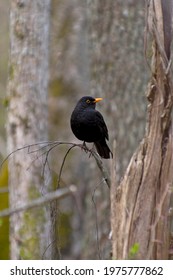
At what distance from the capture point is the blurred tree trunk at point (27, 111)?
7.69 m

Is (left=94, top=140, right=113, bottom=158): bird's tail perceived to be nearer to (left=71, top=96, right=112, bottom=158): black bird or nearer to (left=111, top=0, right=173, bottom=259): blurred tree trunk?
(left=71, top=96, right=112, bottom=158): black bird

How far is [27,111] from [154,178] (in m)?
3.86

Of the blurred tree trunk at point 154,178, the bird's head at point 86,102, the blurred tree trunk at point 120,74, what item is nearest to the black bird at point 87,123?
the bird's head at point 86,102

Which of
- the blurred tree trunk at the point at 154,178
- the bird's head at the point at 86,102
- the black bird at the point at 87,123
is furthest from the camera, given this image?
the bird's head at the point at 86,102

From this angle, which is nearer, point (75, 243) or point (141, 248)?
point (141, 248)

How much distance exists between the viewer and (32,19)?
7.68 metres

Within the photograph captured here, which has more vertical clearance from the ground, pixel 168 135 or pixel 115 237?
pixel 168 135

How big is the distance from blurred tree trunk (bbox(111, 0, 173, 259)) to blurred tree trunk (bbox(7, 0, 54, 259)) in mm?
3469

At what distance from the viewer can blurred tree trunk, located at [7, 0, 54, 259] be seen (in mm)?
7691

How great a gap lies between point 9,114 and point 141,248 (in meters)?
4.13

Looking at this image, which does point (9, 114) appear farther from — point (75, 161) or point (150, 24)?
point (75, 161)

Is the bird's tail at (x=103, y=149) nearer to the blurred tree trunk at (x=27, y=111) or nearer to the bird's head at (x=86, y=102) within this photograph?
the bird's head at (x=86, y=102)

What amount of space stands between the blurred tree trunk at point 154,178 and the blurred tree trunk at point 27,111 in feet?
11.4
